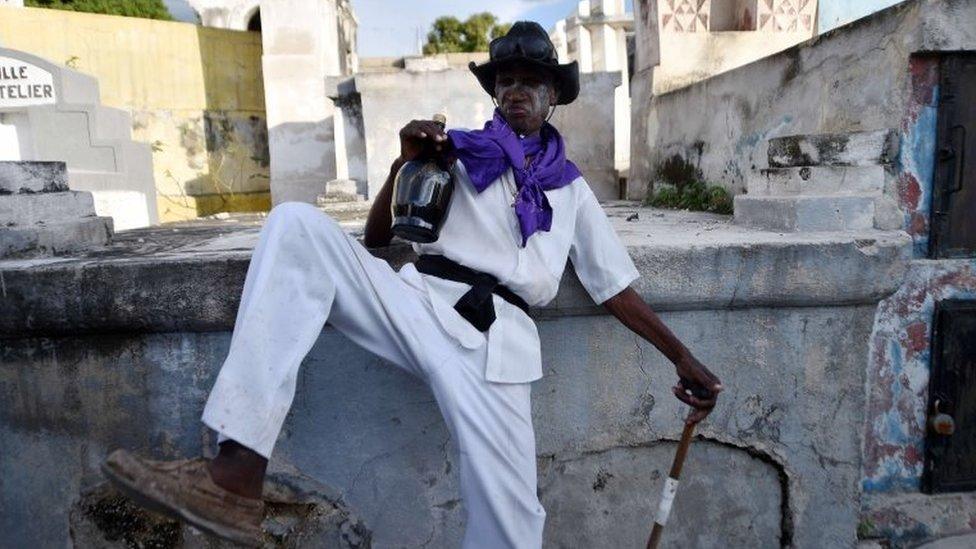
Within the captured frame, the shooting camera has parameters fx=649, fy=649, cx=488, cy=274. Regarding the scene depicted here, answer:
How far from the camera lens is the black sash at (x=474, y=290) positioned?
1.86 meters

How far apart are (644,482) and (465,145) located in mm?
1530

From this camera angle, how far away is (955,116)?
2.86 metres

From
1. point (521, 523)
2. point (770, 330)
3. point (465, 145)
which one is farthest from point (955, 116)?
point (521, 523)

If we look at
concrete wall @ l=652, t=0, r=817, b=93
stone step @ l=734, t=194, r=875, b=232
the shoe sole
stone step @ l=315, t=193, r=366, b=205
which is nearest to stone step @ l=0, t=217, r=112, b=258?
the shoe sole

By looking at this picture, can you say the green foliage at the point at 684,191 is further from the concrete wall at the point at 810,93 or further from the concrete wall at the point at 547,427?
the concrete wall at the point at 547,427

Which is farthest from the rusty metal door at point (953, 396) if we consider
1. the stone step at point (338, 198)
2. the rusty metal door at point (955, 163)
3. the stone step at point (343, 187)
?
the stone step at point (343, 187)

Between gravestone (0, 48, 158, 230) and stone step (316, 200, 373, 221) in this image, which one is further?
gravestone (0, 48, 158, 230)

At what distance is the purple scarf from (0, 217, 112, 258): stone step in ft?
5.72

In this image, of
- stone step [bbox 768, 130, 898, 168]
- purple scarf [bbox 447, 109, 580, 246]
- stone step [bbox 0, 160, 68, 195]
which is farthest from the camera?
stone step [bbox 768, 130, 898, 168]

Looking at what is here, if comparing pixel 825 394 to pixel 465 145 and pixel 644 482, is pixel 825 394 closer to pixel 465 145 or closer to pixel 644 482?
pixel 644 482

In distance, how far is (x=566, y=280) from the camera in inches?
89.4

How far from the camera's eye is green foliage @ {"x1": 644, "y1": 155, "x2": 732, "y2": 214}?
4367 mm

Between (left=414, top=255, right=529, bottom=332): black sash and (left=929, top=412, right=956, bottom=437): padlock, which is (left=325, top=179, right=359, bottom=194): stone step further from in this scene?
(left=929, top=412, right=956, bottom=437): padlock

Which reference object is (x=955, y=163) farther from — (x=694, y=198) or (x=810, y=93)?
(x=694, y=198)
